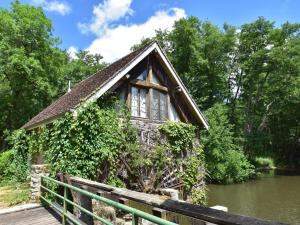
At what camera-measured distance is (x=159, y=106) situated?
13.0 m

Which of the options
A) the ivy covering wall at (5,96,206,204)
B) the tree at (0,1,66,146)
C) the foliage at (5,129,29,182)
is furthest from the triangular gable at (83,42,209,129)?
the tree at (0,1,66,146)

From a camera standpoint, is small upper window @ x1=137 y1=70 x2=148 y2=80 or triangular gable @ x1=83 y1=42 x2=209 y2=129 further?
small upper window @ x1=137 y1=70 x2=148 y2=80

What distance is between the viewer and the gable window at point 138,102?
12.0 metres

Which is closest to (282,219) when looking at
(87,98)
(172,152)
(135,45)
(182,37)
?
(172,152)

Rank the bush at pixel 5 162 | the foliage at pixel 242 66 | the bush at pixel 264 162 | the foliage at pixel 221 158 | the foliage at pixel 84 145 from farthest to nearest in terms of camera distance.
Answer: the bush at pixel 264 162 < the foliage at pixel 242 66 < the foliage at pixel 221 158 < the bush at pixel 5 162 < the foliage at pixel 84 145

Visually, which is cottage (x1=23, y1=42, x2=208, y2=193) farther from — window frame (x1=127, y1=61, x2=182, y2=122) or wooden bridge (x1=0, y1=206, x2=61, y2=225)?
wooden bridge (x1=0, y1=206, x2=61, y2=225)

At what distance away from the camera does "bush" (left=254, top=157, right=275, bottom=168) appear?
33.2 metres

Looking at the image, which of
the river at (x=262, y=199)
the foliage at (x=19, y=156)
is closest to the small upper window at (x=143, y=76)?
the foliage at (x=19, y=156)

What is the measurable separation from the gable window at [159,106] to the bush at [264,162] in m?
22.7

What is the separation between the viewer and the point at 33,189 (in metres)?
8.74

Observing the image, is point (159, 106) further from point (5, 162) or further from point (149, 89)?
point (5, 162)

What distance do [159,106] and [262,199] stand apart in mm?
9403

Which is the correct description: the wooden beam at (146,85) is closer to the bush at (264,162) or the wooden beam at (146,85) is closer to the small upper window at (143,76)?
the small upper window at (143,76)

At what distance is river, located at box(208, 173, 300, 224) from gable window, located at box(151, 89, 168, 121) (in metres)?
6.13
